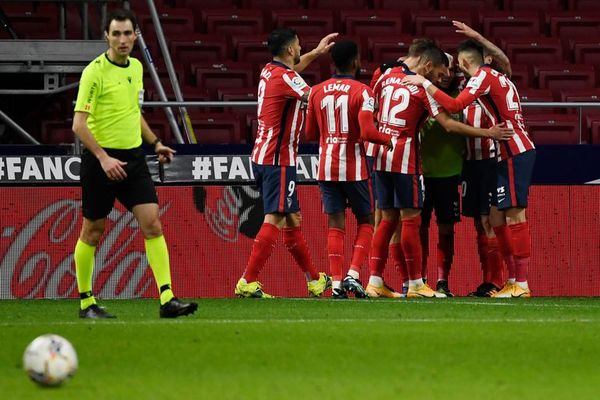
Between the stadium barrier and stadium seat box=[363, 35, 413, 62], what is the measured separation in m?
4.35

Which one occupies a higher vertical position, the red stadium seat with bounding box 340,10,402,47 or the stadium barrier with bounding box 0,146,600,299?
the red stadium seat with bounding box 340,10,402,47

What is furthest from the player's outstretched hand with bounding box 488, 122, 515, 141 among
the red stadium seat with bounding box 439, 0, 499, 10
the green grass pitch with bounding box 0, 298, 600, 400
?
the red stadium seat with bounding box 439, 0, 499, 10

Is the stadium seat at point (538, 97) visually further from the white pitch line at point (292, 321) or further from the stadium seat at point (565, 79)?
the white pitch line at point (292, 321)

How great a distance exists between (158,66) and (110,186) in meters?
7.77

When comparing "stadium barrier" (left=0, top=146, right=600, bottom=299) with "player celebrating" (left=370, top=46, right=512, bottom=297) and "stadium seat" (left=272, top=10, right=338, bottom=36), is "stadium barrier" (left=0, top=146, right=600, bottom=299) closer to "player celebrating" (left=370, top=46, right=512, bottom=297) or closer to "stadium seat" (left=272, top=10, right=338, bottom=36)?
"player celebrating" (left=370, top=46, right=512, bottom=297)

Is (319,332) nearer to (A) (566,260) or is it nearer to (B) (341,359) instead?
(B) (341,359)

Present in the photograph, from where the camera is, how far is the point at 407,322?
8.45m

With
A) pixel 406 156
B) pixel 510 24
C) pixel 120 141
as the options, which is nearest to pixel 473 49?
pixel 406 156

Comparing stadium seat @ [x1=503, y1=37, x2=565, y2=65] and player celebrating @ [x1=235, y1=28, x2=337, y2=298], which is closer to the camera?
player celebrating @ [x1=235, y1=28, x2=337, y2=298]

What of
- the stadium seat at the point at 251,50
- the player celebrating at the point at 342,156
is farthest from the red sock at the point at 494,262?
the stadium seat at the point at 251,50

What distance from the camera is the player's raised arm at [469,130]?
434 inches

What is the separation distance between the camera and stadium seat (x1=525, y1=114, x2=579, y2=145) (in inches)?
610

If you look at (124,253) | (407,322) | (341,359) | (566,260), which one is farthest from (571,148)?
(341,359)

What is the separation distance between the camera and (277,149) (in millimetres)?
11102
